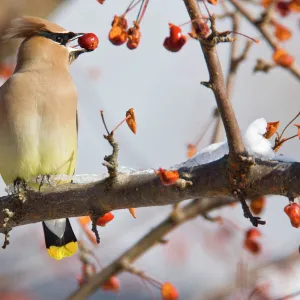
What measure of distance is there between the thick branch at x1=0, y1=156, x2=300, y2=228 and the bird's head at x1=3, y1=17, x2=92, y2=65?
41.1 inches

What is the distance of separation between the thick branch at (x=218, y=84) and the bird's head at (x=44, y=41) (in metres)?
1.69

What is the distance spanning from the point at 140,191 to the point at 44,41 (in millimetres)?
1520

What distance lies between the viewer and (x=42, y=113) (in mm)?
3389

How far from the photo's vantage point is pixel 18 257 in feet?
18.9

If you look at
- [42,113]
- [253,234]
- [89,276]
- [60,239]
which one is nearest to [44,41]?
[42,113]

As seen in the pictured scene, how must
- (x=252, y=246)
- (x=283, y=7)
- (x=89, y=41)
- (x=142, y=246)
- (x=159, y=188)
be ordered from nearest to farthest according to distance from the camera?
(x=159, y=188) < (x=89, y=41) < (x=283, y=7) < (x=142, y=246) < (x=252, y=246)

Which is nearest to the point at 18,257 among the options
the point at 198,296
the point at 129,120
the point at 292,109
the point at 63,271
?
the point at 63,271

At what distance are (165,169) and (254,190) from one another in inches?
9.7

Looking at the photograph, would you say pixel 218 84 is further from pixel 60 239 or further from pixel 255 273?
pixel 255 273

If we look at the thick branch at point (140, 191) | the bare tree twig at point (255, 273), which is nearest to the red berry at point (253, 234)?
the bare tree twig at point (255, 273)

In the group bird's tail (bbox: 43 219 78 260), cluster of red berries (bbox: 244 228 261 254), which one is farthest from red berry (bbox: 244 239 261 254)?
bird's tail (bbox: 43 219 78 260)

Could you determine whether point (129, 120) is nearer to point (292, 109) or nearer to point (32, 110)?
point (32, 110)

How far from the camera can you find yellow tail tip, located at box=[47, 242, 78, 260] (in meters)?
3.52

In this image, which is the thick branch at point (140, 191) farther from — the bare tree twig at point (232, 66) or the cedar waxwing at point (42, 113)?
the bare tree twig at point (232, 66)
